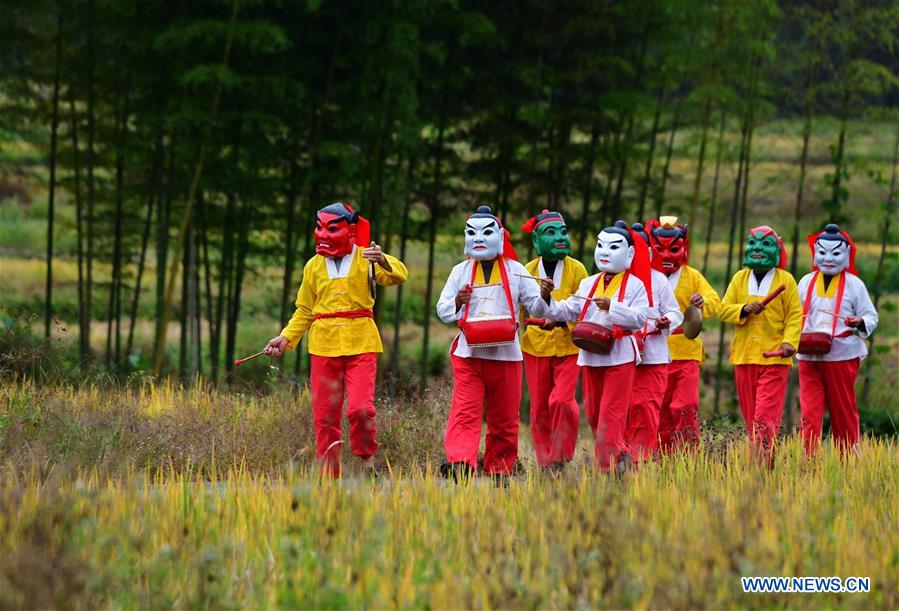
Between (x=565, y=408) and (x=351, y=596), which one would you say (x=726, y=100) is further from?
(x=351, y=596)

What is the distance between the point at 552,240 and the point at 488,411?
1.38 meters

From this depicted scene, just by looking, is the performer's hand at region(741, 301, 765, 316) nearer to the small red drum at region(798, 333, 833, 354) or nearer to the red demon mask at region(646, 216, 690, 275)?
the small red drum at region(798, 333, 833, 354)

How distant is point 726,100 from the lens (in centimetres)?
2142

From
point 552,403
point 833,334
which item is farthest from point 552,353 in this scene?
point 833,334

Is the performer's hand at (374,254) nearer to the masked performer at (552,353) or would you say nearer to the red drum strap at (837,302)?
the masked performer at (552,353)

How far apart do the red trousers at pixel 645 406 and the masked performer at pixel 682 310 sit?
62 centimetres

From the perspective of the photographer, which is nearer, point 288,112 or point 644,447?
point 644,447

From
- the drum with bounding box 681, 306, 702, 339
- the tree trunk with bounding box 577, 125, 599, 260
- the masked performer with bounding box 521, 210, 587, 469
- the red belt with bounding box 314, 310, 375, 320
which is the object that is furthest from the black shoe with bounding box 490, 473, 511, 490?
the tree trunk with bounding box 577, 125, 599, 260

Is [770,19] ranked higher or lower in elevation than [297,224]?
higher

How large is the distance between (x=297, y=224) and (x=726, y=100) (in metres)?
7.01

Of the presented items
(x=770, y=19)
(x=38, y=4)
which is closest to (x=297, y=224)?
(x=38, y=4)

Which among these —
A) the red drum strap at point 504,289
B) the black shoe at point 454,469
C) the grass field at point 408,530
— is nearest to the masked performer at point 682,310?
the grass field at point 408,530

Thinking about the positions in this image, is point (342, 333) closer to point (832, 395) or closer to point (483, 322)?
point (483, 322)

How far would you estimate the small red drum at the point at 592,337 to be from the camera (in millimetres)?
8680
